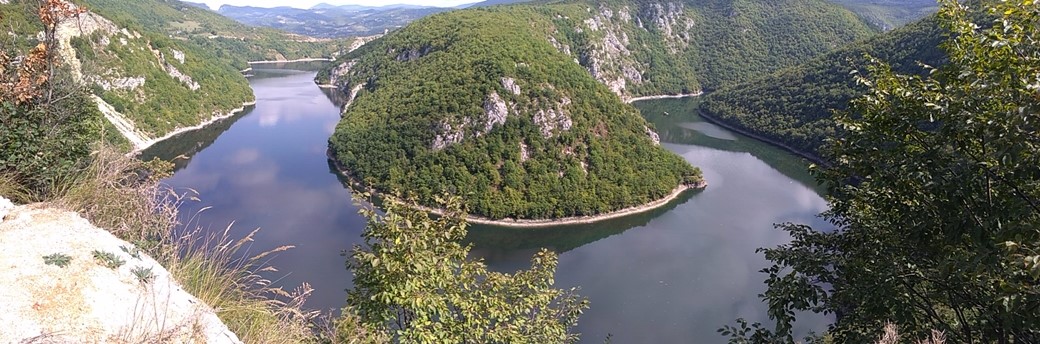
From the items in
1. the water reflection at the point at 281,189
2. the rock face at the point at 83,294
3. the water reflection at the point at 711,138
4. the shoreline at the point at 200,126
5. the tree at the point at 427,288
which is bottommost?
the shoreline at the point at 200,126

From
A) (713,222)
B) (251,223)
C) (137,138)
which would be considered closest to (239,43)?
(137,138)

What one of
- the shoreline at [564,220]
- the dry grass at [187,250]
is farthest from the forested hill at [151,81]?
the dry grass at [187,250]

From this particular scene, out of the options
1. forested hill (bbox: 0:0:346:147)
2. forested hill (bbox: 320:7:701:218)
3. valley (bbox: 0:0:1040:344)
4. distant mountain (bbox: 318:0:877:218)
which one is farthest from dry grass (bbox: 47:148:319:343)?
forested hill (bbox: 0:0:346:147)

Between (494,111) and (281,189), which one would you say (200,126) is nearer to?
(281,189)

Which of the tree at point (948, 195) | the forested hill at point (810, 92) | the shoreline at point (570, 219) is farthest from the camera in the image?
the forested hill at point (810, 92)

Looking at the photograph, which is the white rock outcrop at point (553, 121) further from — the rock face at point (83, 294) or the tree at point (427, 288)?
the rock face at point (83, 294)

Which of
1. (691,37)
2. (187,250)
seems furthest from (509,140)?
(691,37)

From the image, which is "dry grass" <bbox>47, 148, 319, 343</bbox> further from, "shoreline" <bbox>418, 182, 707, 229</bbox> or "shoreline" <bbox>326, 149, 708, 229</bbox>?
"shoreline" <bbox>418, 182, 707, 229</bbox>

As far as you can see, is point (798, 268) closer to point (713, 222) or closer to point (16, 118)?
point (16, 118)
